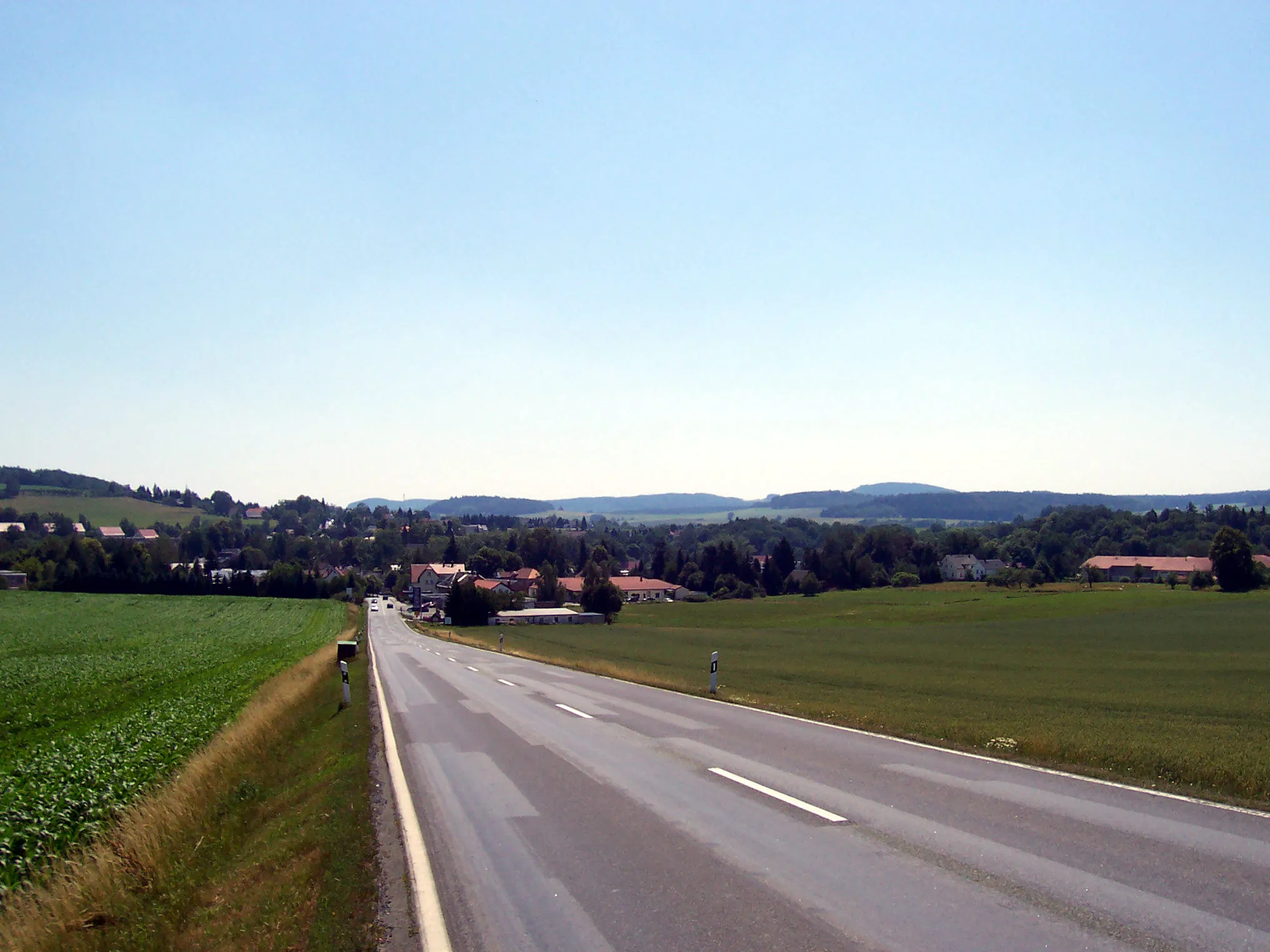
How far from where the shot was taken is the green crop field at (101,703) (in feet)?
45.5

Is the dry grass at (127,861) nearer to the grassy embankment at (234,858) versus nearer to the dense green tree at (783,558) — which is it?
the grassy embankment at (234,858)

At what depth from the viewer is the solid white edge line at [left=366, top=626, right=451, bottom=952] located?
6.60m

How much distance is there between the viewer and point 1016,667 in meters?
44.0

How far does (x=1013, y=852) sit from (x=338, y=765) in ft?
35.9

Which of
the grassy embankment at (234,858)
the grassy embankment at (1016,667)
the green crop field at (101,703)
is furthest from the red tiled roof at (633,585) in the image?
the grassy embankment at (234,858)

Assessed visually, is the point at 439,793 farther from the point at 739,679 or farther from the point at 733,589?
the point at 733,589

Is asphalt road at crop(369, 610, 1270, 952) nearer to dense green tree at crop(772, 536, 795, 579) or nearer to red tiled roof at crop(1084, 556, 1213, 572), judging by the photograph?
dense green tree at crop(772, 536, 795, 579)

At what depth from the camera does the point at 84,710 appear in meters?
27.5

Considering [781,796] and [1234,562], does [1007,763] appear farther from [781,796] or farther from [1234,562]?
[1234,562]

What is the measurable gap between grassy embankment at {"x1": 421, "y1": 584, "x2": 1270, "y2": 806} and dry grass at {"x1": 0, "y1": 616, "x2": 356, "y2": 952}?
1182 centimetres

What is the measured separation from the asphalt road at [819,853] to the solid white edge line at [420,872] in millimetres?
127

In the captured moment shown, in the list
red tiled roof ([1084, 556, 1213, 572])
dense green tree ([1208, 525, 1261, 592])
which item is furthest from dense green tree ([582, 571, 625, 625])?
red tiled roof ([1084, 556, 1213, 572])

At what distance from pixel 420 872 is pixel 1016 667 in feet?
139

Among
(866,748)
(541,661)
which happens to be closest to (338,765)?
(866,748)
